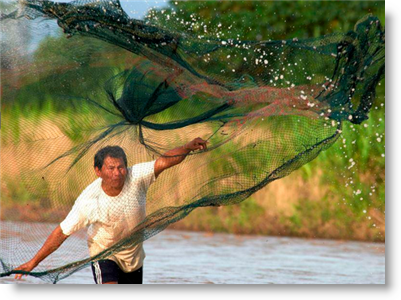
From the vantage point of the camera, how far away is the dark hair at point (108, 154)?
4.29m

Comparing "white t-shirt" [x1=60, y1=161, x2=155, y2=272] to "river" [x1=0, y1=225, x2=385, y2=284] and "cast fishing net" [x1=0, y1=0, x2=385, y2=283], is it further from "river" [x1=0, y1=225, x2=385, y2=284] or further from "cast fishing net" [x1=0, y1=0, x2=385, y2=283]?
"river" [x1=0, y1=225, x2=385, y2=284]

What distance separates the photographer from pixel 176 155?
428 centimetres

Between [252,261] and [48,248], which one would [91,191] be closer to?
[48,248]

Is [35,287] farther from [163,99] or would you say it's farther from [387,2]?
[387,2]

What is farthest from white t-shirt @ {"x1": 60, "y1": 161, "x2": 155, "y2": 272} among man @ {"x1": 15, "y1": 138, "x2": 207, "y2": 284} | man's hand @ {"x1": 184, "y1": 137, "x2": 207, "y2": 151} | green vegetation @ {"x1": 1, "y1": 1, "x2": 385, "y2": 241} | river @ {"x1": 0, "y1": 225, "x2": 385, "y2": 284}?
green vegetation @ {"x1": 1, "y1": 1, "x2": 385, "y2": 241}

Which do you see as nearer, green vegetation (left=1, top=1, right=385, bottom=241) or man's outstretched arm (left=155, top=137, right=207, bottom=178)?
man's outstretched arm (left=155, top=137, right=207, bottom=178)

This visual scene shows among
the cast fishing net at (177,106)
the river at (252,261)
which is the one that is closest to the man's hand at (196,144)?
the cast fishing net at (177,106)

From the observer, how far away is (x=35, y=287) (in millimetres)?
4781

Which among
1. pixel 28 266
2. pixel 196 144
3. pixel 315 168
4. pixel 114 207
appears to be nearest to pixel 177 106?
pixel 196 144

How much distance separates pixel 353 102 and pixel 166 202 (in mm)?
1123

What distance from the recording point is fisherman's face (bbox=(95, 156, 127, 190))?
4.25 m

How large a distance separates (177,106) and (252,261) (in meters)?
2.35

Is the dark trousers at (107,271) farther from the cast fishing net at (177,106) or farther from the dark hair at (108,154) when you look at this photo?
the dark hair at (108,154)

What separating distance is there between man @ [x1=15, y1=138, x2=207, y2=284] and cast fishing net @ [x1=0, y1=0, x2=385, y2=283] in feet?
0.29
